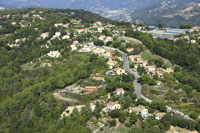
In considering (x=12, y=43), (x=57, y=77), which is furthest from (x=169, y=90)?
(x=12, y=43)

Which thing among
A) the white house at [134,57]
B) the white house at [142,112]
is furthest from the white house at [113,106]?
the white house at [134,57]

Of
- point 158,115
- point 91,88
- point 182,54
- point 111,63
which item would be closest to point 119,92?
Answer: point 91,88

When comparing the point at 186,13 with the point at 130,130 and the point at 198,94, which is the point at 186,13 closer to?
the point at 198,94

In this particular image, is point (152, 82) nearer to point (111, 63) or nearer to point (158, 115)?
point (158, 115)

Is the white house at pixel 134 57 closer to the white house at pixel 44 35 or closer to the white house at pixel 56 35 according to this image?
the white house at pixel 56 35

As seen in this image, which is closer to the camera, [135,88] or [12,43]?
[135,88]
